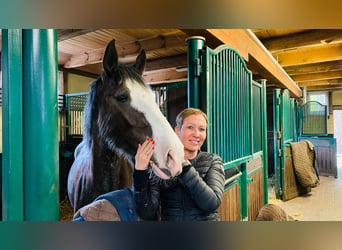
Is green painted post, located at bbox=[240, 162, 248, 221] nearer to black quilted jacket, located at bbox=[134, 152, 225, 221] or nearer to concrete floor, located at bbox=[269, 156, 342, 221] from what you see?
concrete floor, located at bbox=[269, 156, 342, 221]

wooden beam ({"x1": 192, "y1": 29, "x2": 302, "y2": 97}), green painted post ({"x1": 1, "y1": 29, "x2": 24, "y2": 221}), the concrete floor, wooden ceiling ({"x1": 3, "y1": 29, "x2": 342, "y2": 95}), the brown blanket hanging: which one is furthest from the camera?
the brown blanket hanging

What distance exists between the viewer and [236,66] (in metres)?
1.02

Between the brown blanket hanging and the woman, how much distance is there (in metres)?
0.84

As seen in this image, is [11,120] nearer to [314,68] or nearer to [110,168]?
[110,168]

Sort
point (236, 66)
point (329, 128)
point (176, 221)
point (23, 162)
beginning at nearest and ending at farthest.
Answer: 1. point (23, 162)
2. point (176, 221)
3. point (236, 66)
4. point (329, 128)

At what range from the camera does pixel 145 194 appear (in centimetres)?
60

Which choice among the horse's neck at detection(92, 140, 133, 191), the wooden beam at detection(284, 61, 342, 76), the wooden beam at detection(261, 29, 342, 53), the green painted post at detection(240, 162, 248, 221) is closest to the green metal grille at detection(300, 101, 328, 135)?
the wooden beam at detection(284, 61, 342, 76)

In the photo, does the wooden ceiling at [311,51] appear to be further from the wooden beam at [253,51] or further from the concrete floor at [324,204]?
the concrete floor at [324,204]

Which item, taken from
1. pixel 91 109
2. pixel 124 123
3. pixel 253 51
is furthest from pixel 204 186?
pixel 253 51

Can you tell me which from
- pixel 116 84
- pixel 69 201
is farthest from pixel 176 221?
pixel 116 84

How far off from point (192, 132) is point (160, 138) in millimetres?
144

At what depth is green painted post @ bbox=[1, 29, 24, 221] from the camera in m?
0.52
